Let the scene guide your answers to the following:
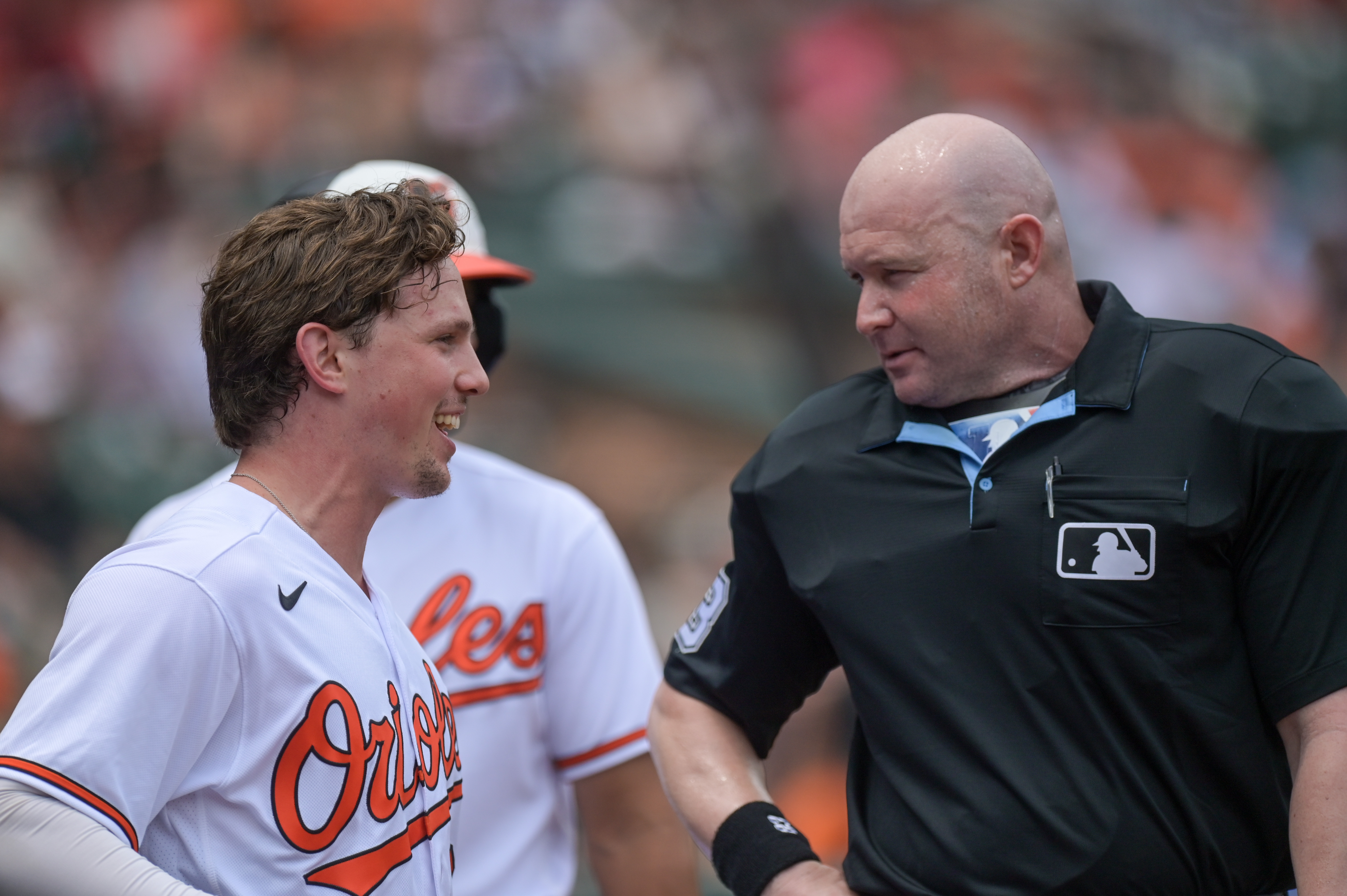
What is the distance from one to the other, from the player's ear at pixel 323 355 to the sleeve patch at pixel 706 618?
765 mm

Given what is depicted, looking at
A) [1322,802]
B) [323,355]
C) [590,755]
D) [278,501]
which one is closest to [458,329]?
[323,355]

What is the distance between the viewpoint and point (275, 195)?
7.43 metres

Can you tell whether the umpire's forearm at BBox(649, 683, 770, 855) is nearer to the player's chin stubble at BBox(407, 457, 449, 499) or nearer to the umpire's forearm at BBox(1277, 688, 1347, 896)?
the player's chin stubble at BBox(407, 457, 449, 499)

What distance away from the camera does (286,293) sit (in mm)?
1685

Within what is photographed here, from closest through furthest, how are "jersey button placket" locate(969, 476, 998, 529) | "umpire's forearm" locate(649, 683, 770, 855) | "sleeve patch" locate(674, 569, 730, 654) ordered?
"jersey button placket" locate(969, 476, 998, 529) → "umpire's forearm" locate(649, 683, 770, 855) → "sleeve patch" locate(674, 569, 730, 654)

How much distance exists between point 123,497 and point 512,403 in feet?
6.94

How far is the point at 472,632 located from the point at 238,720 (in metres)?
0.95

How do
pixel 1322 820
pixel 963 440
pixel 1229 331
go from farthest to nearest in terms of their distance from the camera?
1. pixel 963 440
2. pixel 1229 331
3. pixel 1322 820

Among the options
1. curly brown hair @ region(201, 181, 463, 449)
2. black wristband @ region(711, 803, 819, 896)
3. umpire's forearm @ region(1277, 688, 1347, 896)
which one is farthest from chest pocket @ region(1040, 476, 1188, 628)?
curly brown hair @ region(201, 181, 463, 449)

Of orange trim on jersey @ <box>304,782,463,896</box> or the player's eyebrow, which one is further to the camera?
the player's eyebrow

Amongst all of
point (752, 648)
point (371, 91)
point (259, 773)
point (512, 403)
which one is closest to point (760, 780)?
point (752, 648)

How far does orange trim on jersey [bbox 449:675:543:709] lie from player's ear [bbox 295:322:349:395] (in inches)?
33.6

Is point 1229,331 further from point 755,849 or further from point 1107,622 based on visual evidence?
point 755,849

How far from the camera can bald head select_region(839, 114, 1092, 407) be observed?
1969 mm
